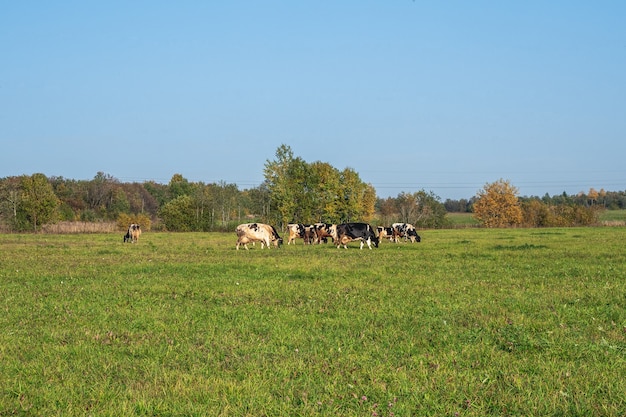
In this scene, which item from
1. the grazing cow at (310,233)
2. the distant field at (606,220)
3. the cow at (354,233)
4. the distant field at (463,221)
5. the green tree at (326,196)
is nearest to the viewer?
the cow at (354,233)

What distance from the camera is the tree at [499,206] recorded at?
9600 cm

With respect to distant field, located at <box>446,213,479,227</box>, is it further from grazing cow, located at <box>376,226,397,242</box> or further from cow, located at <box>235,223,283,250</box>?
cow, located at <box>235,223,283,250</box>

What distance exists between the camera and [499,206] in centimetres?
9681

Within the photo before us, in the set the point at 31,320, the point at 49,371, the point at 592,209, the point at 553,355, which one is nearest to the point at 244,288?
the point at 31,320

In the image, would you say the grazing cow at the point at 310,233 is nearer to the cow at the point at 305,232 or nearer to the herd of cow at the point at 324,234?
the cow at the point at 305,232

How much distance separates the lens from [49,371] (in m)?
7.11

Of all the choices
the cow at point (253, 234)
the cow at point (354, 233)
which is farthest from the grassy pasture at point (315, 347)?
the cow at point (354, 233)

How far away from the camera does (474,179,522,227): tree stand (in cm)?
9600

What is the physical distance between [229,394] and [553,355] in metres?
4.62

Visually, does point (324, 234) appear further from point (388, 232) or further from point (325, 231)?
point (388, 232)

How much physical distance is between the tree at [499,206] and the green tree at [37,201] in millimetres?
67811

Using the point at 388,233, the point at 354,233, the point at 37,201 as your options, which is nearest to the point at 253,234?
the point at 354,233

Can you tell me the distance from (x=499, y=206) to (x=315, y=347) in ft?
310

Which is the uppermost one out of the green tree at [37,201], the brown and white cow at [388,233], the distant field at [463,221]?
the green tree at [37,201]
